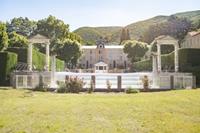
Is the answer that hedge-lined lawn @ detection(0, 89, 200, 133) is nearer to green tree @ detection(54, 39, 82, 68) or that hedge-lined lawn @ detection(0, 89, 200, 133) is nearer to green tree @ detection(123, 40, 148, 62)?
green tree @ detection(54, 39, 82, 68)

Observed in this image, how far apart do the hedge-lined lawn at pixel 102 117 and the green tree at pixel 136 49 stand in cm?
7006

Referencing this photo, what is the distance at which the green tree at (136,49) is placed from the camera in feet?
275

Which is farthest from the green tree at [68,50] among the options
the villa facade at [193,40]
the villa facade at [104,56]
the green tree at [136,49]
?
the villa facade at [104,56]

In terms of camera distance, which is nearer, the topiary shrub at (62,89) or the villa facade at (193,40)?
the topiary shrub at (62,89)

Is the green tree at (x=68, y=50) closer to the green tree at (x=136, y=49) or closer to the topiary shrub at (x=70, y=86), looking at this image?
the green tree at (x=136, y=49)

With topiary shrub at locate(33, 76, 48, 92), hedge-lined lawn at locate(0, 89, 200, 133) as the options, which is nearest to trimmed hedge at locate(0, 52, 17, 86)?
topiary shrub at locate(33, 76, 48, 92)

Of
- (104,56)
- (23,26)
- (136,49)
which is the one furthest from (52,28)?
(104,56)

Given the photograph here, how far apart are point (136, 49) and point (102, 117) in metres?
74.3

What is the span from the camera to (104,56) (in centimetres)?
12181

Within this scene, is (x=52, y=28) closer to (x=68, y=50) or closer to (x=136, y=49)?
(x=68, y=50)

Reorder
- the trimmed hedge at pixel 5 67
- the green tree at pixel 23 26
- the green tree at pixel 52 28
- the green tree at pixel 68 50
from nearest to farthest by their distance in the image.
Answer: the trimmed hedge at pixel 5 67
the green tree at pixel 68 50
the green tree at pixel 52 28
the green tree at pixel 23 26

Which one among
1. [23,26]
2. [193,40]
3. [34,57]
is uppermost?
[23,26]

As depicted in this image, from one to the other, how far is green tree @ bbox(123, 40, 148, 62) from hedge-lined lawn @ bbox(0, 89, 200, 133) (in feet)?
230

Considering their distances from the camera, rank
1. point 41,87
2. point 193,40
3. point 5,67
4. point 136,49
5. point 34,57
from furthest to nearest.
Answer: point 136,49
point 193,40
point 34,57
point 5,67
point 41,87
